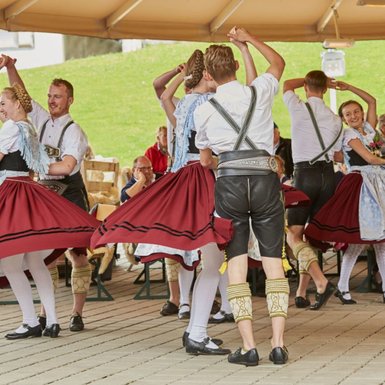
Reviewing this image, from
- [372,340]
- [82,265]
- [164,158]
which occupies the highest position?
[164,158]

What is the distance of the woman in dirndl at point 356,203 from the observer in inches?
322

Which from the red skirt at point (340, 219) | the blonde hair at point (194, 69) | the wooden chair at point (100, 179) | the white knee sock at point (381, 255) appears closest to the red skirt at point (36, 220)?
the blonde hair at point (194, 69)

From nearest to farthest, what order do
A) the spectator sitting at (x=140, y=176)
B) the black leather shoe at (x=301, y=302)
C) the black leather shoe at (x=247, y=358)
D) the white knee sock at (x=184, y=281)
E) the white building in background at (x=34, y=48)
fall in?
the black leather shoe at (x=247, y=358) < the white knee sock at (x=184, y=281) < the black leather shoe at (x=301, y=302) < the spectator sitting at (x=140, y=176) < the white building in background at (x=34, y=48)

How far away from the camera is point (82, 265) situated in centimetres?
726

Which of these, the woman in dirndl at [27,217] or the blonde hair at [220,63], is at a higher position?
the blonde hair at [220,63]

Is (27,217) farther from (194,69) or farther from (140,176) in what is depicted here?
(140,176)

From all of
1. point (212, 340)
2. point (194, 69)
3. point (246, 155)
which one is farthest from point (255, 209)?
point (194, 69)

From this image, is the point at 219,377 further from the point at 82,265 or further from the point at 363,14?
the point at 363,14

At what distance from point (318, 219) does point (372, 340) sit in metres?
2.11

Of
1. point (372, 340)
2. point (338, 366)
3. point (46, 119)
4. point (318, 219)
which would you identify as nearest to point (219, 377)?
point (338, 366)

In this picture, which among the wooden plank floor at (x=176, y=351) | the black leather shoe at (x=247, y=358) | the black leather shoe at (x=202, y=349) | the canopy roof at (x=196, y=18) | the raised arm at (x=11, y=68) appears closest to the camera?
the wooden plank floor at (x=176, y=351)

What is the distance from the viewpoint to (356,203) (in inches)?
326

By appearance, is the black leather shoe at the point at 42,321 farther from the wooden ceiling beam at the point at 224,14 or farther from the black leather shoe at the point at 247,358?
the wooden ceiling beam at the point at 224,14

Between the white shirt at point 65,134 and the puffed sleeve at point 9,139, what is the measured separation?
1.59 feet
